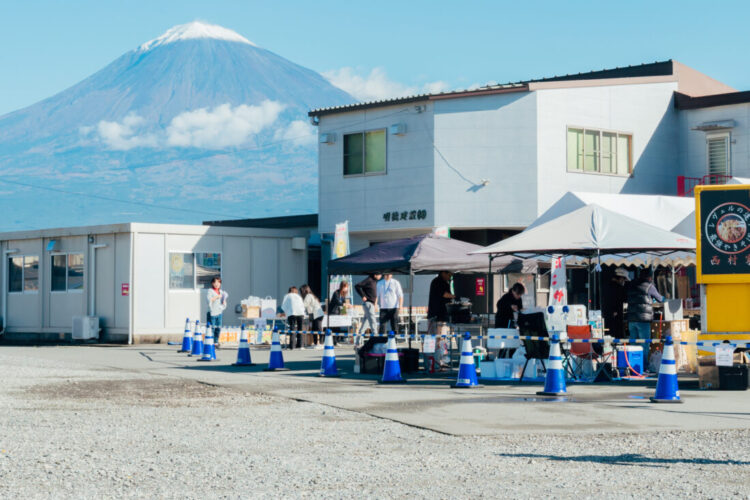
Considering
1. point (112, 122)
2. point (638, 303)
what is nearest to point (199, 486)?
point (638, 303)

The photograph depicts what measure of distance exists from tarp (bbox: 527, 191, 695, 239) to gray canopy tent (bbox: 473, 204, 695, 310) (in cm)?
422

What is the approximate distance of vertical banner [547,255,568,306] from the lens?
62.2 feet

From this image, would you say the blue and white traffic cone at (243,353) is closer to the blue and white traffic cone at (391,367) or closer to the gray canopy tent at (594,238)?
the blue and white traffic cone at (391,367)

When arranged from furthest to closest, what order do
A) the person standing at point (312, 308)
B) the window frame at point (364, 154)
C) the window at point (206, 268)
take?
the window frame at point (364, 154)
the window at point (206, 268)
the person standing at point (312, 308)

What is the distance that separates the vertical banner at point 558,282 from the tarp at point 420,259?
1.39m

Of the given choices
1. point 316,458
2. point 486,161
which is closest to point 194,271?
point 486,161

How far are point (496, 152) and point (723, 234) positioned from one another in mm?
14510

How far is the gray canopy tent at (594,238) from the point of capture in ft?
55.7

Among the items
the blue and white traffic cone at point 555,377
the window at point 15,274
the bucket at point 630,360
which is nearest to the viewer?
the blue and white traffic cone at point 555,377

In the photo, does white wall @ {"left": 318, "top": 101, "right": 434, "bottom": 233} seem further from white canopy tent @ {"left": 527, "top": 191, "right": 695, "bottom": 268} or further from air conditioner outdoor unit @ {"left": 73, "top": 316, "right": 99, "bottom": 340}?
air conditioner outdoor unit @ {"left": 73, "top": 316, "right": 99, "bottom": 340}

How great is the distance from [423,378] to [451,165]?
→ 13.4 m

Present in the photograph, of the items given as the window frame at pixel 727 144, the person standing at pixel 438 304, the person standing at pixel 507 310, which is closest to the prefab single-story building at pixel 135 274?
the person standing at pixel 438 304

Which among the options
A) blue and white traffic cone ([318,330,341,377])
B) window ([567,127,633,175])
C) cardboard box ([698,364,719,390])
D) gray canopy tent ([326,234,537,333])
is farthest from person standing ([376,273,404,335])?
window ([567,127,633,175])

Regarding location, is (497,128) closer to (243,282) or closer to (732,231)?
(243,282)
